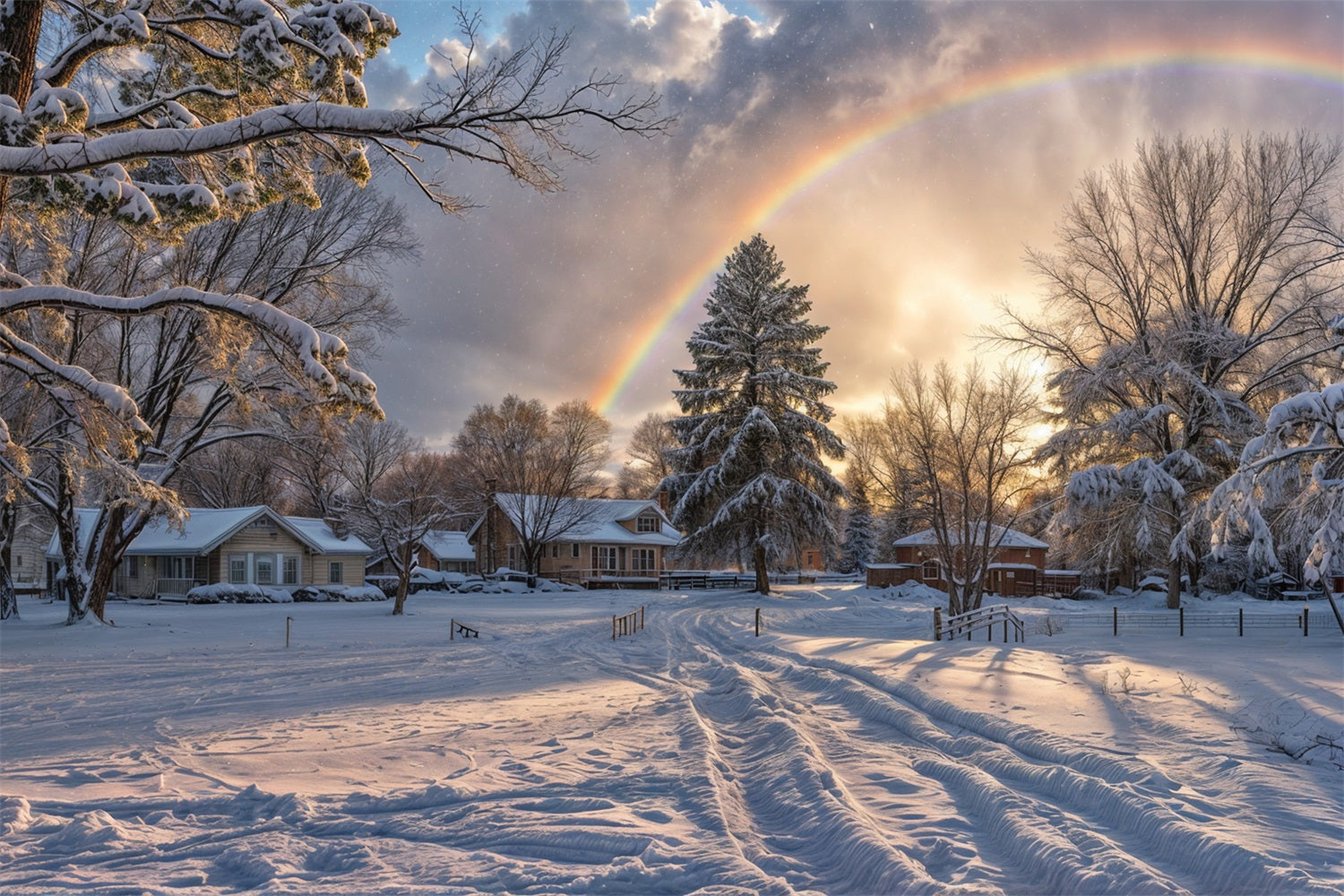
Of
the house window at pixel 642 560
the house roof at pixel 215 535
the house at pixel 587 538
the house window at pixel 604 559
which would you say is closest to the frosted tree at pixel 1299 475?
the house roof at pixel 215 535

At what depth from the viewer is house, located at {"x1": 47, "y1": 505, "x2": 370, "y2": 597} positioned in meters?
45.8

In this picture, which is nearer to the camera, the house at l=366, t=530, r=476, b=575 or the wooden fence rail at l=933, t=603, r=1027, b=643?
the wooden fence rail at l=933, t=603, r=1027, b=643

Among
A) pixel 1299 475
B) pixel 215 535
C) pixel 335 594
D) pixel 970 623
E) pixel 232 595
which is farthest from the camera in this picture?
pixel 335 594

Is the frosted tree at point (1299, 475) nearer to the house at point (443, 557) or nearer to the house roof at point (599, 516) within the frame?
the house roof at point (599, 516)

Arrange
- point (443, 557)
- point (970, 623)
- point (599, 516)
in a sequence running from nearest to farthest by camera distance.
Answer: point (970, 623), point (599, 516), point (443, 557)

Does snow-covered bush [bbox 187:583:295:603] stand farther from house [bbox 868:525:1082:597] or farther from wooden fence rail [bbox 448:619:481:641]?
house [bbox 868:525:1082:597]

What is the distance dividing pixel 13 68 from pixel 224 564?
42.8 meters

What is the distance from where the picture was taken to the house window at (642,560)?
61.7 m

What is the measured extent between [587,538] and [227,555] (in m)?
22.1

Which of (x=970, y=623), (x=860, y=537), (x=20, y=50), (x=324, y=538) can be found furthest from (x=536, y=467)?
(x=20, y=50)

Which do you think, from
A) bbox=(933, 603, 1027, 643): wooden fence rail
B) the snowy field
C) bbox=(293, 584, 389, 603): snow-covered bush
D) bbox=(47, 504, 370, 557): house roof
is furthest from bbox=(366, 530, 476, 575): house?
the snowy field

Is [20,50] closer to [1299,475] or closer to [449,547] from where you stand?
[1299,475]

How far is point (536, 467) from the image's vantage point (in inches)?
2494

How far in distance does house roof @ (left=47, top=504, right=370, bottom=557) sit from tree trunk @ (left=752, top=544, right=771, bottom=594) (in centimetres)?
2361
